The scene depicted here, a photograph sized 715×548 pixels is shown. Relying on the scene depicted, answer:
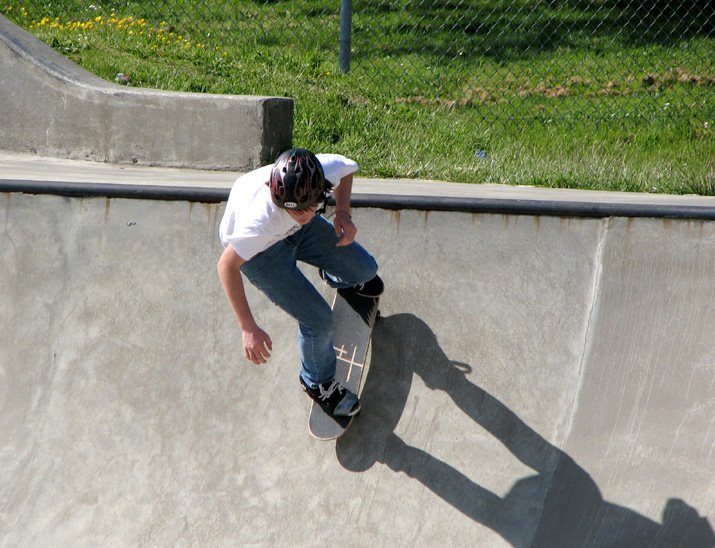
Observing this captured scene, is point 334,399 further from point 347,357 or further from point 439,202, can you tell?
point 439,202

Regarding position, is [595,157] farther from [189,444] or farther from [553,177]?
[189,444]

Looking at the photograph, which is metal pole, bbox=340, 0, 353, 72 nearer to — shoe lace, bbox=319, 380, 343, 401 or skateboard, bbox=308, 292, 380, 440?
skateboard, bbox=308, 292, 380, 440

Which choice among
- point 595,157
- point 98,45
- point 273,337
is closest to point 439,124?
point 595,157

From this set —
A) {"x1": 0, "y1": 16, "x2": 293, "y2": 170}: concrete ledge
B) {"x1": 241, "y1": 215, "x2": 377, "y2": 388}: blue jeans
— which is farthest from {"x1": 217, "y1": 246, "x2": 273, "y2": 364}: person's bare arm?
{"x1": 0, "y1": 16, "x2": 293, "y2": 170}: concrete ledge

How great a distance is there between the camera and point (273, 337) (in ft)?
12.9

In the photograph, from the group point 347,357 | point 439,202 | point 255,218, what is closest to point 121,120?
point 439,202

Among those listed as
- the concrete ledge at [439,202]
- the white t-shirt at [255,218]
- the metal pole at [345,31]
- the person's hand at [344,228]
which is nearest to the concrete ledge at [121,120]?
the metal pole at [345,31]

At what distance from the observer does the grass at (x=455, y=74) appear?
6.80 metres

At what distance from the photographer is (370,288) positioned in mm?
3725

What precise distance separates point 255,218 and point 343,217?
19.0 inches

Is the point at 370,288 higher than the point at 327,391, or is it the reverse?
the point at 370,288

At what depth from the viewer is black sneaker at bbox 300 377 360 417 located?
3.54m

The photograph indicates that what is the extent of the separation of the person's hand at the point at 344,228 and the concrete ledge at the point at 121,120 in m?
2.73

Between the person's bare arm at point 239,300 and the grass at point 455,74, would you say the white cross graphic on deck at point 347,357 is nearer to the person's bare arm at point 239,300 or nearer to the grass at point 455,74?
the person's bare arm at point 239,300
